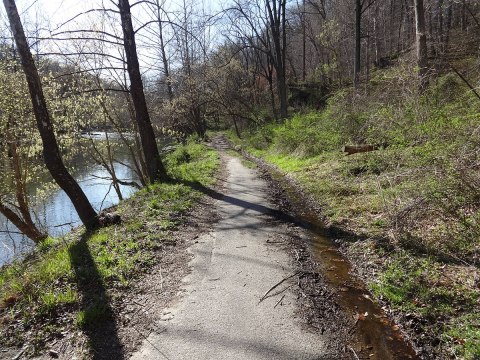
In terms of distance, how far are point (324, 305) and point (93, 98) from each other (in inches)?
554

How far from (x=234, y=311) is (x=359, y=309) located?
159 cm

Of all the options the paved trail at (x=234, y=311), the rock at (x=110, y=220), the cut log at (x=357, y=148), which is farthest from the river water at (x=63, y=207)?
the cut log at (x=357, y=148)

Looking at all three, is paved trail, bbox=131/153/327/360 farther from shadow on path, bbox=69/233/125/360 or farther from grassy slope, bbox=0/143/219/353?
grassy slope, bbox=0/143/219/353

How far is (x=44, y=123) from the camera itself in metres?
6.96

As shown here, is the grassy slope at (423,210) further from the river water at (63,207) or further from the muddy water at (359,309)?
the river water at (63,207)

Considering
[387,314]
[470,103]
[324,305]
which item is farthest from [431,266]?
[470,103]

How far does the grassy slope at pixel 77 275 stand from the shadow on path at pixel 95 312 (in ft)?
0.04

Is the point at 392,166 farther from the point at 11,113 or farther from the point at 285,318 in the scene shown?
the point at 11,113

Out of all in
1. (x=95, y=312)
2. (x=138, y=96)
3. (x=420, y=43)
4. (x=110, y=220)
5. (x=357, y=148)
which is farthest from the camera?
(x=357, y=148)

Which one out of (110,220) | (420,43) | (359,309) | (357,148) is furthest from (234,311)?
(420,43)

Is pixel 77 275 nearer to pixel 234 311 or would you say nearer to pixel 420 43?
pixel 234 311

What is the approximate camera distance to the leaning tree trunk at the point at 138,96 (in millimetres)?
10117

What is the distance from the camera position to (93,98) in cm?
1498

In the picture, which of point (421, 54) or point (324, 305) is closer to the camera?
point (324, 305)
